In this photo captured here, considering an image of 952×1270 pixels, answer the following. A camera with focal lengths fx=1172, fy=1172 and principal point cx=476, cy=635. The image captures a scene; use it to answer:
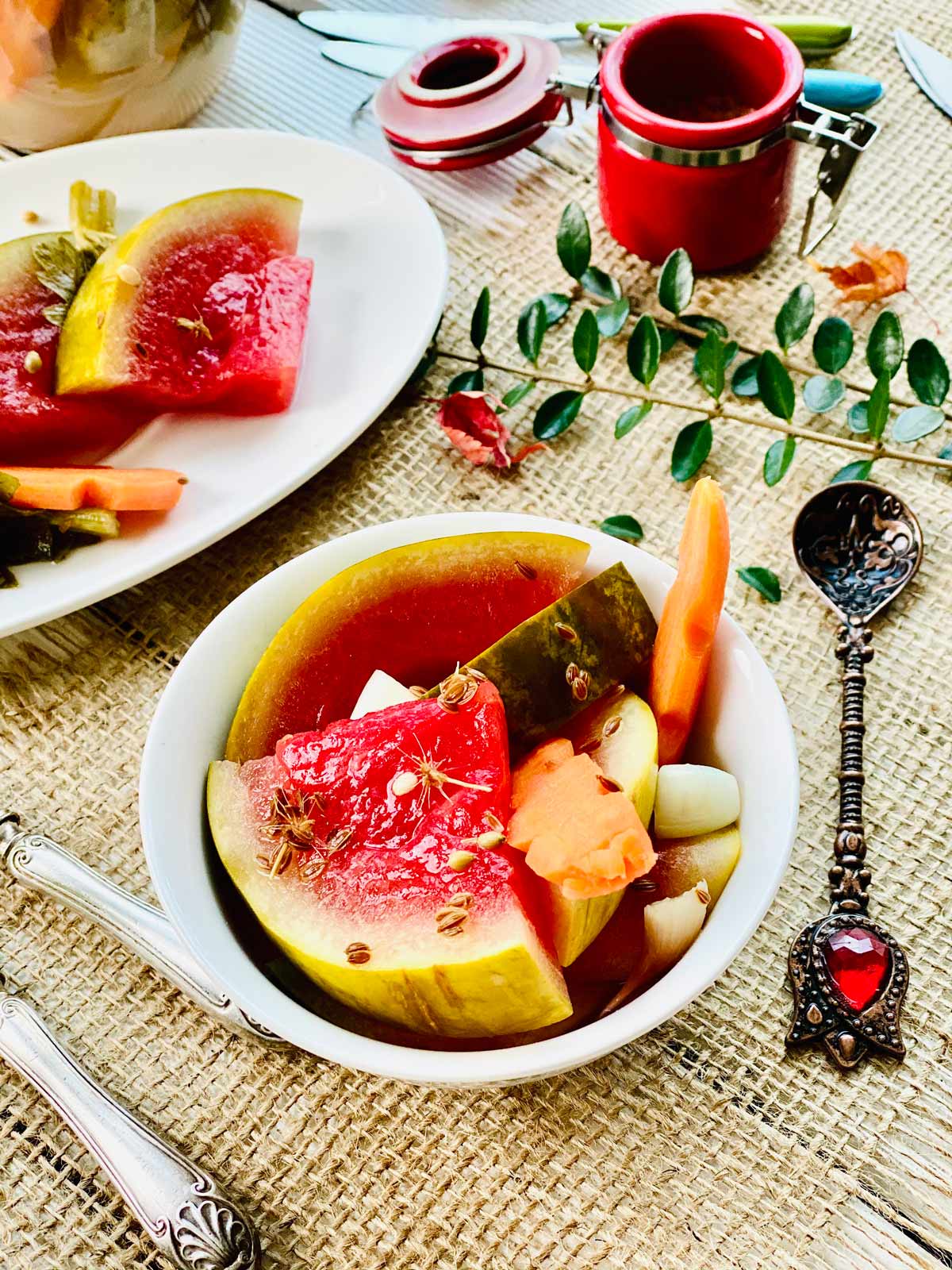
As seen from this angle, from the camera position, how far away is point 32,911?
1070 mm

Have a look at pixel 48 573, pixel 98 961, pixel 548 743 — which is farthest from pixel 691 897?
pixel 48 573

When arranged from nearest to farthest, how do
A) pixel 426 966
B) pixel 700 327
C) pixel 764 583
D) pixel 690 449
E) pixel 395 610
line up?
pixel 426 966
pixel 395 610
pixel 764 583
pixel 690 449
pixel 700 327

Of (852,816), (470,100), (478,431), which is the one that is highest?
(470,100)

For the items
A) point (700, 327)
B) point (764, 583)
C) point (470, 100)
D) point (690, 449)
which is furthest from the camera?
point (470, 100)

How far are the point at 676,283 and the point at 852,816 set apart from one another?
2.16ft

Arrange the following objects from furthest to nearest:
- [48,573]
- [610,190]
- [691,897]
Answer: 1. [610,190]
2. [48,573]
3. [691,897]

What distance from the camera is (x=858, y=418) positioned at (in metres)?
1.30

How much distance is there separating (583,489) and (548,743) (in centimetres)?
48

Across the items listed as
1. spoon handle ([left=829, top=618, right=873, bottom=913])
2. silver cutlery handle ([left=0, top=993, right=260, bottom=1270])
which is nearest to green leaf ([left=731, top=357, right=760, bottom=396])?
spoon handle ([left=829, top=618, right=873, bottom=913])

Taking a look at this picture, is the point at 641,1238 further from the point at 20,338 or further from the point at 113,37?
the point at 113,37

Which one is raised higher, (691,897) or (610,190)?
(610,190)

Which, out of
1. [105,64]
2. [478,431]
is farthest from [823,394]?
[105,64]

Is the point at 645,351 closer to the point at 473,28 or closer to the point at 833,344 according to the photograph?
the point at 833,344

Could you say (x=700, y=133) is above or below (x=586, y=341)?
above
